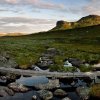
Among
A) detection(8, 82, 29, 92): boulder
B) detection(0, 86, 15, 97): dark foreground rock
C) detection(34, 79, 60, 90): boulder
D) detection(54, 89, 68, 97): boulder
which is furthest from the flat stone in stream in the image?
detection(54, 89, 68, 97): boulder

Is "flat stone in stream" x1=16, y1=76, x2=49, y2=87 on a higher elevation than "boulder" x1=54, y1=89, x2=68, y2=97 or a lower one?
higher

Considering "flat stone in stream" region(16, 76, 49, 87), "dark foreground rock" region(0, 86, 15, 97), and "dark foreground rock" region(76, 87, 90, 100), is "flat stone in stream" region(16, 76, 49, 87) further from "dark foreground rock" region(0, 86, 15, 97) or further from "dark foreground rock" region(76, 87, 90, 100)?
"dark foreground rock" region(76, 87, 90, 100)

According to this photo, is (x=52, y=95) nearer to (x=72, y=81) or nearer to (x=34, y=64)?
(x=72, y=81)

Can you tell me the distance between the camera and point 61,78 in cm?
4400

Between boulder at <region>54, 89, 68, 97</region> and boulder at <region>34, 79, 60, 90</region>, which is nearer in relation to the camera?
boulder at <region>54, 89, 68, 97</region>

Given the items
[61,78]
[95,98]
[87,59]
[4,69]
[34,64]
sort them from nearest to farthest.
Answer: [95,98], [61,78], [4,69], [34,64], [87,59]

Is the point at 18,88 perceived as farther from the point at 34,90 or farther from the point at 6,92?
the point at 34,90

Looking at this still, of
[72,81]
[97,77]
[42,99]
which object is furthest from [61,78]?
[42,99]

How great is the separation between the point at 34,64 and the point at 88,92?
98.2 ft

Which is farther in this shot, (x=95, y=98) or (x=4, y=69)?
(x=4, y=69)

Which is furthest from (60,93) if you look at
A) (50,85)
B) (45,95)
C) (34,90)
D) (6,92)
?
(6,92)

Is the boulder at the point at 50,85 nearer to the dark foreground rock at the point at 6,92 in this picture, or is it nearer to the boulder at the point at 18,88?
the boulder at the point at 18,88

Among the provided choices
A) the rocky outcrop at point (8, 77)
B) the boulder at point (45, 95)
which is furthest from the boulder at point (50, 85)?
the rocky outcrop at point (8, 77)

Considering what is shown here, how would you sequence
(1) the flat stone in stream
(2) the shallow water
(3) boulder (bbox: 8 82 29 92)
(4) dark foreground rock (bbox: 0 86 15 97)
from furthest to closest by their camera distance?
(1) the flat stone in stream
(3) boulder (bbox: 8 82 29 92)
(4) dark foreground rock (bbox: 0 86 15 97)
(2) the shallow water
